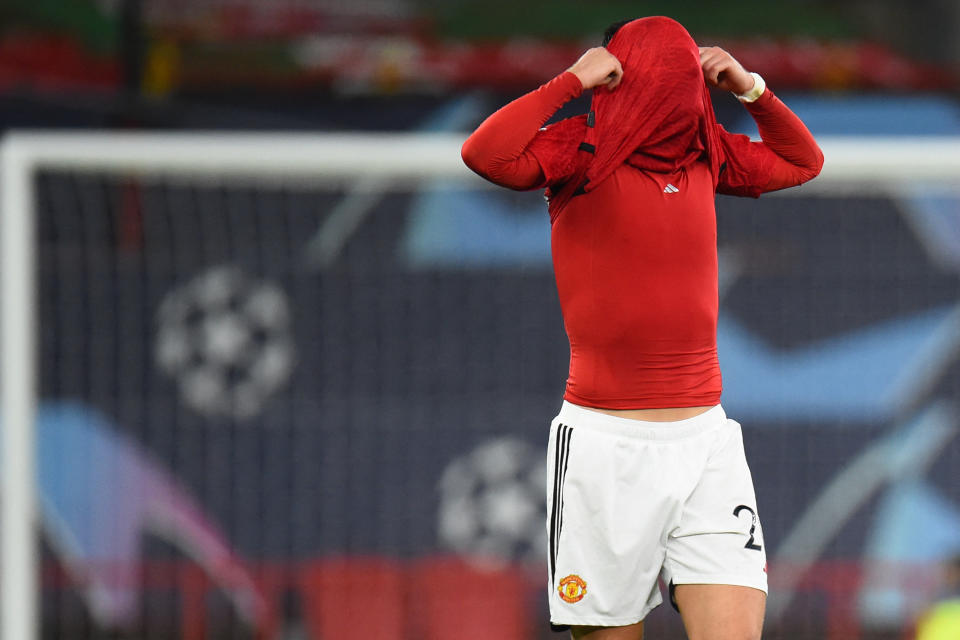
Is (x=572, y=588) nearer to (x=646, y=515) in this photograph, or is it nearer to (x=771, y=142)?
(x=646, y=515)

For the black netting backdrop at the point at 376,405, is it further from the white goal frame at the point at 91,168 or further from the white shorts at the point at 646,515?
the white shorts at the point at 646,515

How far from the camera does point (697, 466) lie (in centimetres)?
233

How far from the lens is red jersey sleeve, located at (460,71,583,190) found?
2135 mm

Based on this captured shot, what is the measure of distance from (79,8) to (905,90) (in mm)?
5275

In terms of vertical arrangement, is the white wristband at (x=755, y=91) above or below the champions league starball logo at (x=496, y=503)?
above

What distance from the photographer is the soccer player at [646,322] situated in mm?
2217

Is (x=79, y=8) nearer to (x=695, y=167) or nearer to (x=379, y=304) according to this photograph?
(x=379, y=304)

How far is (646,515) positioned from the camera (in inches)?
91.0

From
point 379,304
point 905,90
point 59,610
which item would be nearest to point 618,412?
point 379,304

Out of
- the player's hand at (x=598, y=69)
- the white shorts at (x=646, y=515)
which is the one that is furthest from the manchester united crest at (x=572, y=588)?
the player's hand at (x=598, y=69)

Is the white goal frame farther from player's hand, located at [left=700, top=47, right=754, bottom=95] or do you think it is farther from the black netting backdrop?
player's hand, located at [left=700, top=47, right=754, bottom=95]

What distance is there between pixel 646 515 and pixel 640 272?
0.48 m

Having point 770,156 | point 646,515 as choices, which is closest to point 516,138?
point 770,156

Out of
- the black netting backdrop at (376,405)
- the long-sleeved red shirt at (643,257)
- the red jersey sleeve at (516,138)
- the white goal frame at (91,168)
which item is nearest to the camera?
the red jersey sleeve at (516,138)
